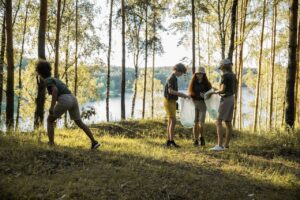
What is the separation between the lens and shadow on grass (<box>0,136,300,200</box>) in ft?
14.5

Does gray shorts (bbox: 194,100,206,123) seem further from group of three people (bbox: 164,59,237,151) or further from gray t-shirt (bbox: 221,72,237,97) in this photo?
gray t-shirt (bbox: 221,72,237,97)

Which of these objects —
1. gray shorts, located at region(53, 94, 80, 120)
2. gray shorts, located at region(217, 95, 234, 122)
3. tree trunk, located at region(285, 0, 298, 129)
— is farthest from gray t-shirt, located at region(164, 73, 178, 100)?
tree trunk, located at region(285, 0, 298, 129)

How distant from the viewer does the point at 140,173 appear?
5.29 metres

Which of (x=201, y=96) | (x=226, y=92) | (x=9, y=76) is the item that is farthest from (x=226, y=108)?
(x=9, y=76)

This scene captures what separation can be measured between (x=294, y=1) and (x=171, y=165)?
6326 millimetres

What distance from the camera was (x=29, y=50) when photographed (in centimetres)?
2512

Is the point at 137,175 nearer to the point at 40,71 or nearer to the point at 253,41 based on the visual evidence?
the point at 40,71

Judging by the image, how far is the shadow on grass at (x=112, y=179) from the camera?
14.5ft

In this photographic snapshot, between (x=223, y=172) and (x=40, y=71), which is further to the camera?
(x=40, y=71)

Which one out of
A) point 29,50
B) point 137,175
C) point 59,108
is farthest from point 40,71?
point 29,50

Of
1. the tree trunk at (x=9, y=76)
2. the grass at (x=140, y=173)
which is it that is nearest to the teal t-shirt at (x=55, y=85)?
the grass at (x=140, y=173)

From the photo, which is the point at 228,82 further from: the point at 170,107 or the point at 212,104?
the point at 170,107

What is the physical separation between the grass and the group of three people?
0.70m

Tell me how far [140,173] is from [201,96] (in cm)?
369
